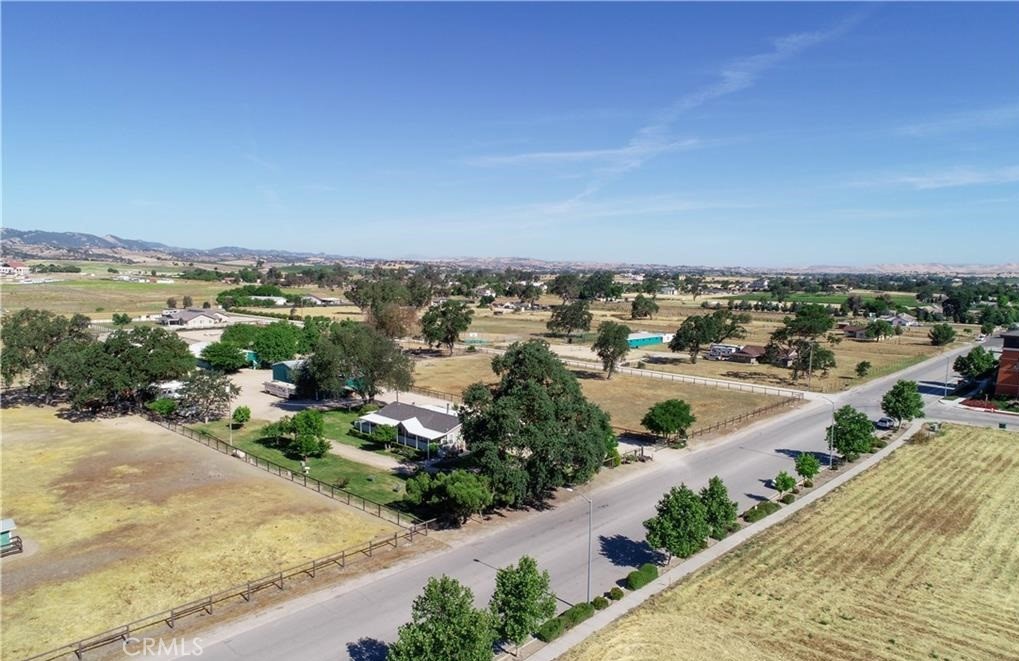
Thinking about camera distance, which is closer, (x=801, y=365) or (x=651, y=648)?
(x=651, y=648)

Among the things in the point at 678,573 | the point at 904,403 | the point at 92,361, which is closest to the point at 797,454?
the point at 904,403

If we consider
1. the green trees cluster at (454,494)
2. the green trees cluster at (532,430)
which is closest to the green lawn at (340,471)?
the green trees cluster at (454,494)

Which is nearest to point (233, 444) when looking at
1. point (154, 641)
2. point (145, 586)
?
point (145, 586)

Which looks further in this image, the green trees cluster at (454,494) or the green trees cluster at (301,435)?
the green trees cluster at (301,435)

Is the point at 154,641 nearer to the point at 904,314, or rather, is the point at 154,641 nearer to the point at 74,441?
the point at 74,441

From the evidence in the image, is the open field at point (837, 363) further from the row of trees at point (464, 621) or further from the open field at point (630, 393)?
the row of trees at point (464, 621)

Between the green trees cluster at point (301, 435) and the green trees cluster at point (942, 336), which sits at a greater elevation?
the green trees cluster at point (942, 336)
